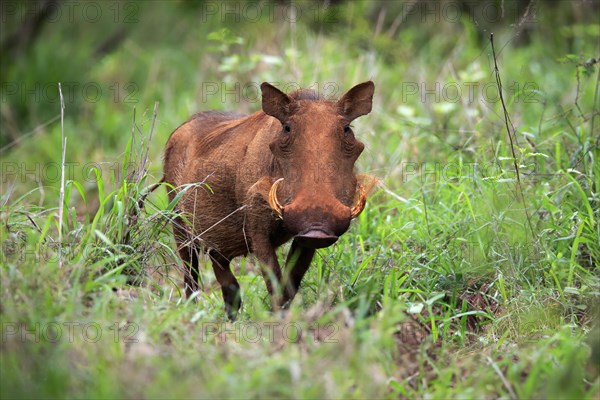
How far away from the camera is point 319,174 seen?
13.0 feet

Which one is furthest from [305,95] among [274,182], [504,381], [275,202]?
[504,381]

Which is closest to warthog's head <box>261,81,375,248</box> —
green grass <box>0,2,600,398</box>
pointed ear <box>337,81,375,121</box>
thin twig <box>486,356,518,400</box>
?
pointed ear <box>337,81,375,121</box>

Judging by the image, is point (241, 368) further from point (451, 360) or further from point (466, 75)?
point (466, 75)

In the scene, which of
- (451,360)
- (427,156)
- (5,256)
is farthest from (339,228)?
(427,156)

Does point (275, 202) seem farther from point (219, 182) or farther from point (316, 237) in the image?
point (219, 182)

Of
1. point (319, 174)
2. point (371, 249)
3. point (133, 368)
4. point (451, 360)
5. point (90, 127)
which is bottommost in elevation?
point (90, 127)

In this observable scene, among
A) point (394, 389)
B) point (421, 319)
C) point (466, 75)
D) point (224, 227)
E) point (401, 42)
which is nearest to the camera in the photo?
point (394, 389)

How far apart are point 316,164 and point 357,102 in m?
0.52

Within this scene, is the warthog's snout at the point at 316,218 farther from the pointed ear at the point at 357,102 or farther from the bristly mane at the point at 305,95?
the bristly mane at the point at 305,95

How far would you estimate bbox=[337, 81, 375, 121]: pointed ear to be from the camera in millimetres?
4336

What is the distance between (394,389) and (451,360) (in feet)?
1.18

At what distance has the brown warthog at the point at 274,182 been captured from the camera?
390 cm

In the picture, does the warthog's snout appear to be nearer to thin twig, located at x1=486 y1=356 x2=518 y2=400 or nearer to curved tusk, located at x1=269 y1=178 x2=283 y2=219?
curved tusk, located at x1=269 y1=178 x2=283 y2=219

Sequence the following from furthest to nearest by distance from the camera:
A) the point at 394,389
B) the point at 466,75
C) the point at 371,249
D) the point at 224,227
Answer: the point at 466,75
the point at 371,249
the point at 224,227
the point at 394,389
